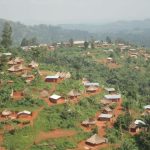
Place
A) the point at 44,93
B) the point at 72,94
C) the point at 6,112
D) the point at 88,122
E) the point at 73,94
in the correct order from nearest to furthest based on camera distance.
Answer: the point at 6,112, the point at 88,122, the point at 44,93, the point at 72,94, the point at 73,94

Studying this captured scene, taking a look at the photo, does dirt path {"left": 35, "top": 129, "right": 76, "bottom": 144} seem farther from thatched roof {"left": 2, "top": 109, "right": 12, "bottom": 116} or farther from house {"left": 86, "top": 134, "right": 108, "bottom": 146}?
thatched roof {"left": 2, "top": 109, "right": 12, "bottom": 116}

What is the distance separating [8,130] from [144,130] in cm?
1848

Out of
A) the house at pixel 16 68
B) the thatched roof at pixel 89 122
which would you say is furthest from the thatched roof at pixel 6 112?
the house at pixel 16 68

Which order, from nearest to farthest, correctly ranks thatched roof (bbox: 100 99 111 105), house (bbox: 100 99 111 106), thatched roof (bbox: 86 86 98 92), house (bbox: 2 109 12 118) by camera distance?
1. house (bbox: 2 109 12 118)
2. house (bbox: 100 99 111 106)
3. thatched roof (bbox: 100 99 111 105)
4. thatched roof (bbox: 86 86 98 92)

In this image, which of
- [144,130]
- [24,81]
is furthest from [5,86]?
[144,130]

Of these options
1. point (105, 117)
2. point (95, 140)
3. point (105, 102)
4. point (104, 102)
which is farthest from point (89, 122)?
point (105, 102)

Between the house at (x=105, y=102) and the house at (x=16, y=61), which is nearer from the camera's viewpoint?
the house at (x=105, y=102)

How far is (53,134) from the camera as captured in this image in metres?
55.2

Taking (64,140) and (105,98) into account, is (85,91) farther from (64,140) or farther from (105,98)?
(64,140)

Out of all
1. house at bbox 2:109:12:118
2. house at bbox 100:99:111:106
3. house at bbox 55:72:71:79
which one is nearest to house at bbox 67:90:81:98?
house at bbox 100:99:111:106

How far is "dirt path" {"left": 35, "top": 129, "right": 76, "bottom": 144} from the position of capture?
5365 cm

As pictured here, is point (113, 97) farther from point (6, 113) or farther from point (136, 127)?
point (6, 113)

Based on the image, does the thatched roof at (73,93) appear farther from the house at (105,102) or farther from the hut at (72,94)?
the house at (105,102)

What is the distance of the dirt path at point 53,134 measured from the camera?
176 feet
